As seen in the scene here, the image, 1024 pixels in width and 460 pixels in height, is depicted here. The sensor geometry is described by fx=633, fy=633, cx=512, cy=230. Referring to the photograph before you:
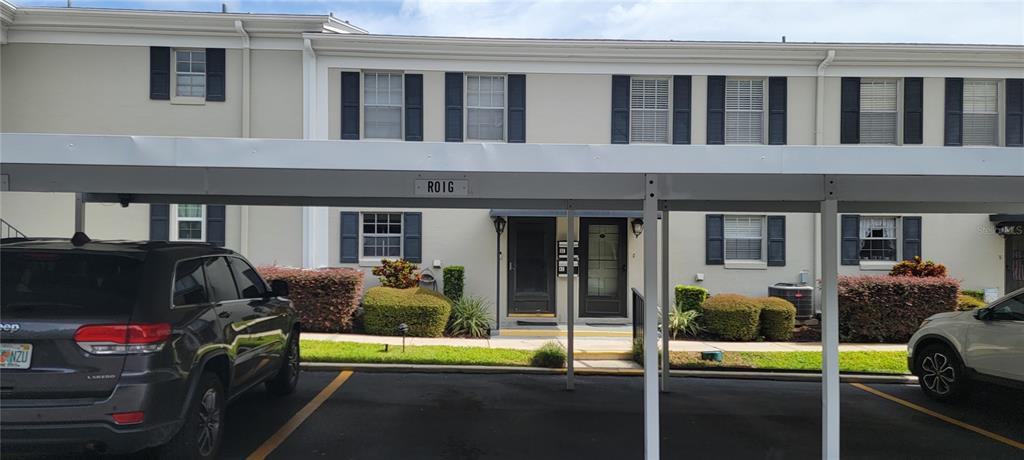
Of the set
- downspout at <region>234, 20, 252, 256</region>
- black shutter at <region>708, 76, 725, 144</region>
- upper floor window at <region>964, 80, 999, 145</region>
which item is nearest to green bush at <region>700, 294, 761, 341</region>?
black shutter at <region>708, 76, 725, 144</region>

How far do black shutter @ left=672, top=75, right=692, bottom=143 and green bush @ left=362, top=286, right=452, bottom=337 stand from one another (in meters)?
6.17

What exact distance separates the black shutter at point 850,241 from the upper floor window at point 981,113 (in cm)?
295

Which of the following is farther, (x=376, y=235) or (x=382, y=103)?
(x=376, y=235)

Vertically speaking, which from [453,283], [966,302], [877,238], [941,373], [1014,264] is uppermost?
[877,238]

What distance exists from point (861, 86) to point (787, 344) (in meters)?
6.11

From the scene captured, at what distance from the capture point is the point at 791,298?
505 inches

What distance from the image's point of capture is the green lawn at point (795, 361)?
356 inches

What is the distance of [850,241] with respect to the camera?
13602 millimetres

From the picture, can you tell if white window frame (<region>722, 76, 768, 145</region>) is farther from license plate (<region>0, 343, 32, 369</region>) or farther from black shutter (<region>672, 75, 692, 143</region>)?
license plate (<region>0, 343, 32, 369</region>)

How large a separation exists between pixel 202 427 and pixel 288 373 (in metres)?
2.37

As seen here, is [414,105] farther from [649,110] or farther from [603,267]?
[603,267]

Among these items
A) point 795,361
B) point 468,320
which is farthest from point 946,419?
point 468,320

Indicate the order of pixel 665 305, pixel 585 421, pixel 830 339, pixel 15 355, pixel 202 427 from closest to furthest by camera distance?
1. pixel 15 355
2. pixel 830 339
3. pixel 202 427
4. pixel 585 421
5. pixel 665 305

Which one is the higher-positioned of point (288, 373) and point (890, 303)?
point (890, 303)
